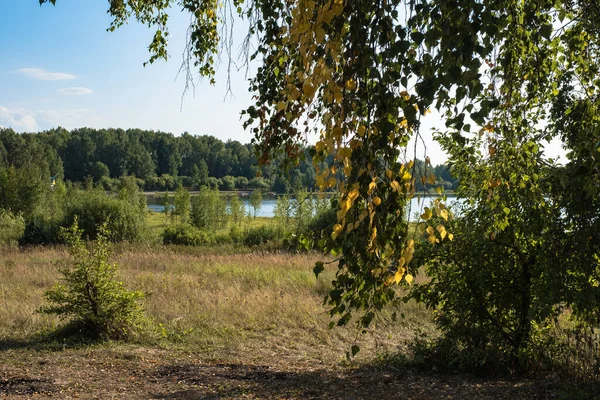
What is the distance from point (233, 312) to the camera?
8.05m

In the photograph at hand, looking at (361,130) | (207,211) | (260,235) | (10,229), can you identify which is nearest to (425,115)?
(361,130)

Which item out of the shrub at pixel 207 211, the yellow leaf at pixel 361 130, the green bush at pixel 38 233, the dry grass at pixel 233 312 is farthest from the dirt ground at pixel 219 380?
the shrub at pixel 207 211

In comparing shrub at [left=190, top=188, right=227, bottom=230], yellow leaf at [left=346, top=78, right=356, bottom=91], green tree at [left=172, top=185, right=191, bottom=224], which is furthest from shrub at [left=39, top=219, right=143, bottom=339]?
green tree at [left=172, top=185, right=191, bottom=224]

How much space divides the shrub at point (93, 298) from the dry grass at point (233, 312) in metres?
0.58

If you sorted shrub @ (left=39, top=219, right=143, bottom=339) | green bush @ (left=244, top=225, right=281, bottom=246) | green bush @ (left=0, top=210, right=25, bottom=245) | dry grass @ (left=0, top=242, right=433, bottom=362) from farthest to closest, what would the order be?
1. green bush @ (left=244, top=225, right=281, bottom=246)
2. green bush @ (left=0, top=210, right=25, bottom=245)
3. dry grass @ (left=0, top=242, right=433, bottom=362)
4. shrub @ (left=39, top=219, right=143, bottom=339)

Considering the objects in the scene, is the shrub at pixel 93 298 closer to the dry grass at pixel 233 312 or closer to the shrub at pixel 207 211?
the dry grass at pixel 233 312

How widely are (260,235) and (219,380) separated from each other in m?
21.3

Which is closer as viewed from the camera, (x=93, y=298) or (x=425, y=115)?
(x=425, y=115)

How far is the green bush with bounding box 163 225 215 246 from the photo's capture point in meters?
24.8

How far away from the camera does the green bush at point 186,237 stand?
81.4 feet

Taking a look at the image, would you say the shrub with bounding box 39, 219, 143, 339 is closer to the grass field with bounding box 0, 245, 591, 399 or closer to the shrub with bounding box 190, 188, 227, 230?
the grass field with bounding box 0, 245, 591, 399

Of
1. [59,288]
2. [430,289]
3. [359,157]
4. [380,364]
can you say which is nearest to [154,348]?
[59,288]

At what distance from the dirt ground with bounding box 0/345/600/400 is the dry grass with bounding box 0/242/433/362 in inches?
22.0

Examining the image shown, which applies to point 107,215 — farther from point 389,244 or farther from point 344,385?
point 389,244
